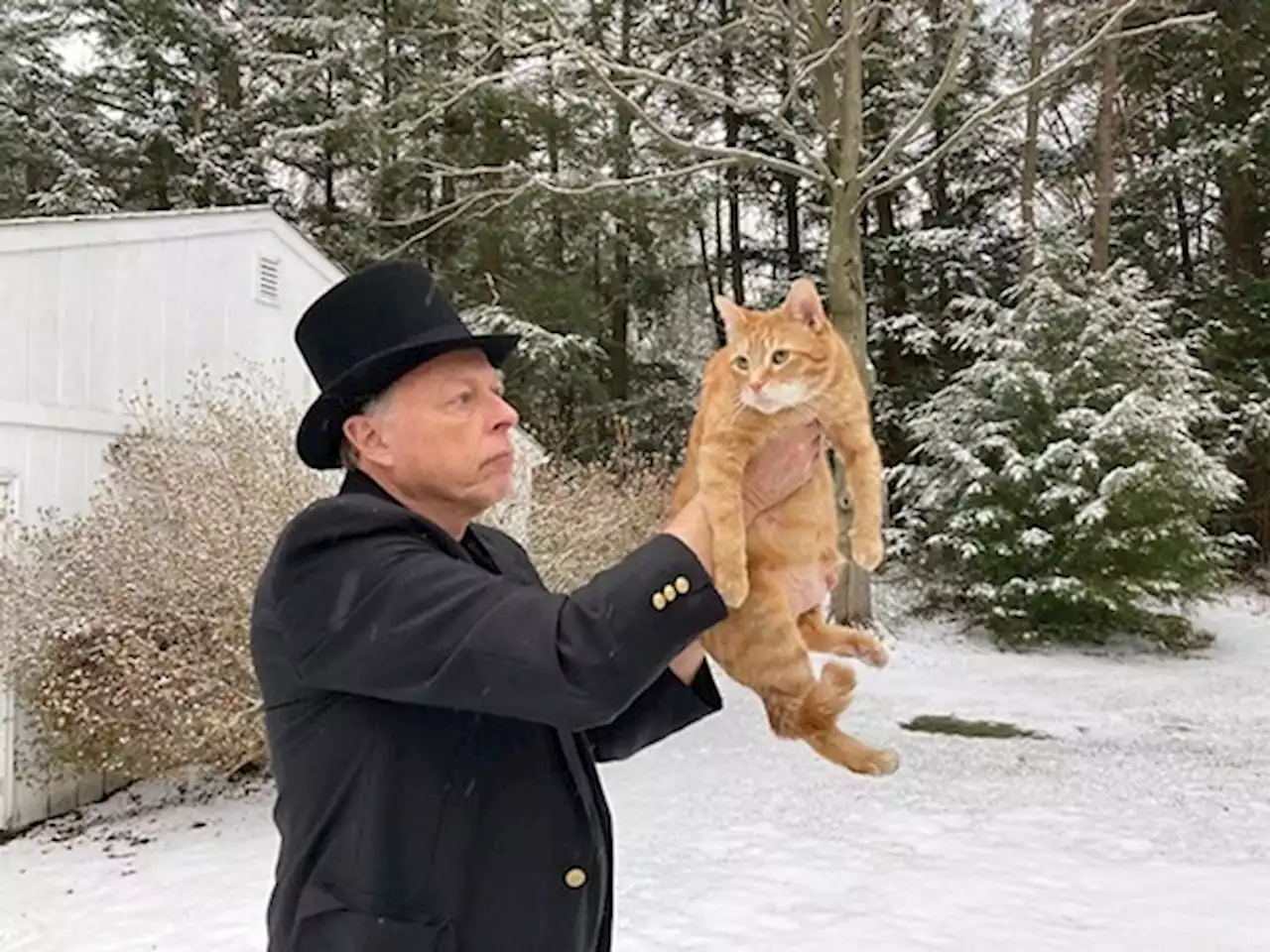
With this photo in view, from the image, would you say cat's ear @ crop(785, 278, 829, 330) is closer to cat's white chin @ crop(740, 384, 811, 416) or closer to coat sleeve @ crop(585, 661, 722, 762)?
cat's white chin @ crop(740, 384, 811, 416)

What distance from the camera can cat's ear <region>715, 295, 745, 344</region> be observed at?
126 centimetres

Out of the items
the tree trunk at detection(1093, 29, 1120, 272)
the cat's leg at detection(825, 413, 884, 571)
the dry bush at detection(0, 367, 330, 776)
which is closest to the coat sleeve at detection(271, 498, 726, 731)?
the cat's leg at detection(825, 413, 884, 571)

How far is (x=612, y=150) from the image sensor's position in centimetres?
1234

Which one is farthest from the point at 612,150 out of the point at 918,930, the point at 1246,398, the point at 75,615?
the point at 918,930

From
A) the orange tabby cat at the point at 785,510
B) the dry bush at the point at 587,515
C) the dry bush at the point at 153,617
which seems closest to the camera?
the orange tabby cat at the point at 785,510

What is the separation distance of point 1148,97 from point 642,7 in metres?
5.47

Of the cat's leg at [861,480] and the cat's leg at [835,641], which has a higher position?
the cat's leg at [861,480]

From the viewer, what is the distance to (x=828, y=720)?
4.00 ft

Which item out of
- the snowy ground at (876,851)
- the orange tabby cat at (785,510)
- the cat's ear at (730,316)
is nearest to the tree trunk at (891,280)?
the snowy ground at (876,851)

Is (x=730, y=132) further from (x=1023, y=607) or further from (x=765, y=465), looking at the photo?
(x=765, y=465)

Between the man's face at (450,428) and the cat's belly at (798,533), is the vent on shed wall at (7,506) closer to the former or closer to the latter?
the man's face at (450,428)

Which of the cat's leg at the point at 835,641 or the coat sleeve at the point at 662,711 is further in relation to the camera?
the coat sleeve at the point at 662,711

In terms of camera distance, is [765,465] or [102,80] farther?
[102,80]

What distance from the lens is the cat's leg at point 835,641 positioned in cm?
124
